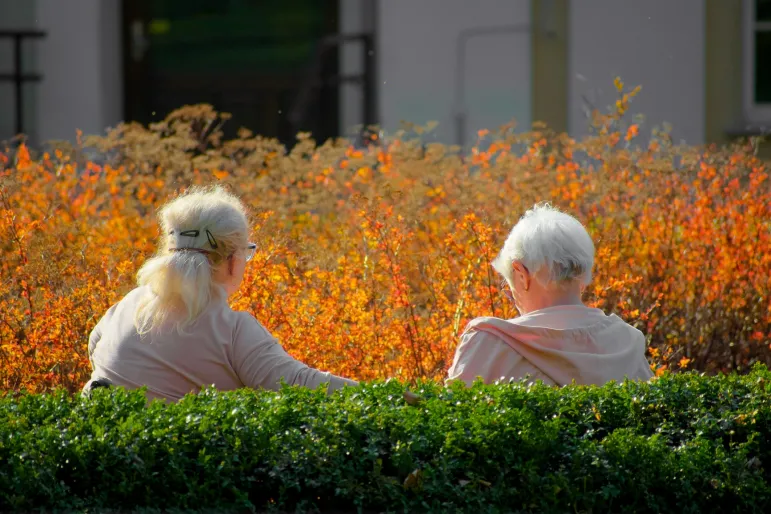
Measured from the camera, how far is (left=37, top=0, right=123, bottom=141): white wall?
34.8 feet

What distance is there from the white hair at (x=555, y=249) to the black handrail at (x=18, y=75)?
26.6ft

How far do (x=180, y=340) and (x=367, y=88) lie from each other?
7506 millimetres

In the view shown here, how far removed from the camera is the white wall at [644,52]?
387 inches

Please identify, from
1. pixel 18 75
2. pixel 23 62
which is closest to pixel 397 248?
pixel 18 75

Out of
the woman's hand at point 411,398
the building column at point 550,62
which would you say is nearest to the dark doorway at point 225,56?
the building column at point 550,62

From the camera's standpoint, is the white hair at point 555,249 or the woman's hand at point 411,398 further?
the white hair at point 555,249

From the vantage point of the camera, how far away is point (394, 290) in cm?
477

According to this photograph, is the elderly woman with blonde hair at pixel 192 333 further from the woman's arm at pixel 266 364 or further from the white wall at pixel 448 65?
the white wall at pixel 448 65

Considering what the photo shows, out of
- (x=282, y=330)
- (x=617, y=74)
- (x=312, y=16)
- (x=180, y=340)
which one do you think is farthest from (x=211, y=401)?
(x=312, y=16)

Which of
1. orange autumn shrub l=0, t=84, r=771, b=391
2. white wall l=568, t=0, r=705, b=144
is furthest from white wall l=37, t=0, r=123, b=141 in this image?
white wall l=568, t=0, r=705, b=144

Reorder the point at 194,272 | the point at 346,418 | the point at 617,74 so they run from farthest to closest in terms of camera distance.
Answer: the point at 617,74 → the point at 194,272 → the point at 346,418

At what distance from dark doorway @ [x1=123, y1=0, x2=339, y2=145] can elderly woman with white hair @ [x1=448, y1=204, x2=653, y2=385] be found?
7750 mm

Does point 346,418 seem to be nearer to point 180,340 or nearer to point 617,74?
point 180,340

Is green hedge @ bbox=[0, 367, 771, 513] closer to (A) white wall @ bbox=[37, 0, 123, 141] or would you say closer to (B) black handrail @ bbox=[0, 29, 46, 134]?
(A) white wall @ bbox=[37, 0, 123, 141]
